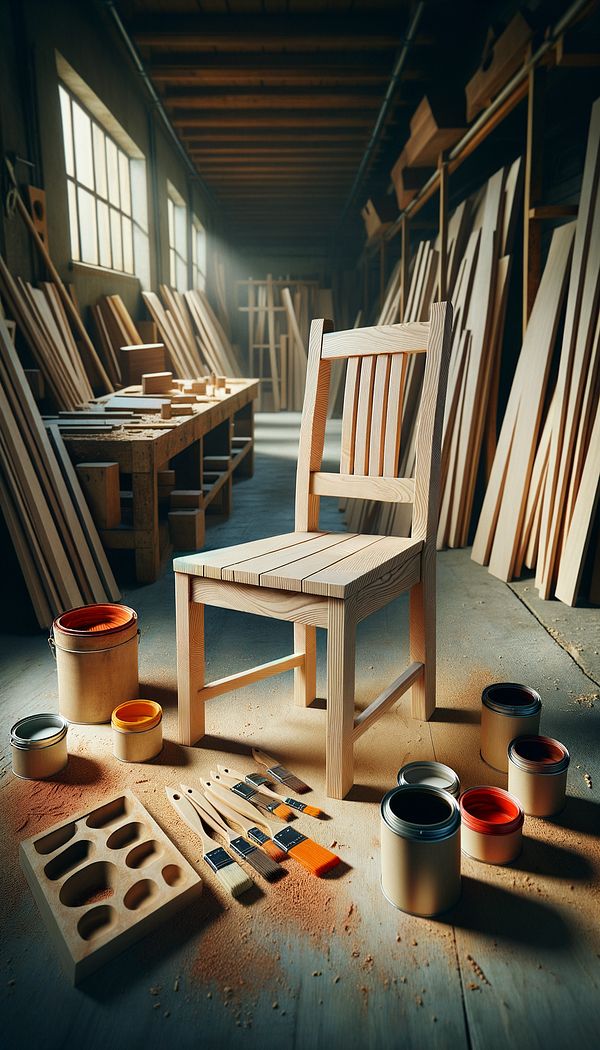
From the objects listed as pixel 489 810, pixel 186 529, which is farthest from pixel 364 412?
pixel 186 529

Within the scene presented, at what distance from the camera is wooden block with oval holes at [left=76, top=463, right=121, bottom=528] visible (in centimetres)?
328

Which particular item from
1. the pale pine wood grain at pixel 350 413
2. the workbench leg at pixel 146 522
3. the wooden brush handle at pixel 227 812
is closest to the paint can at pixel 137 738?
the wooden brush handle at pixel 227 812

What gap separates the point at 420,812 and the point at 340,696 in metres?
0.31

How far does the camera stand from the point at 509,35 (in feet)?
11.9

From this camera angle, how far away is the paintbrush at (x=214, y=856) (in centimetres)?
142

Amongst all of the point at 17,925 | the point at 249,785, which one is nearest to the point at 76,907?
the point at 17,925

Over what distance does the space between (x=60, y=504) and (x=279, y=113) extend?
669 centimetres

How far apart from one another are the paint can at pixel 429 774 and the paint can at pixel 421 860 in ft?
0.72

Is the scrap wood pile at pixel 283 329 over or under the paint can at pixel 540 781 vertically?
over

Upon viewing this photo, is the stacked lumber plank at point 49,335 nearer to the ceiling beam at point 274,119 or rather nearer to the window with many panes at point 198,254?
the ceiling beam at point 274,119

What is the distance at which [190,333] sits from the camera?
8.92 m

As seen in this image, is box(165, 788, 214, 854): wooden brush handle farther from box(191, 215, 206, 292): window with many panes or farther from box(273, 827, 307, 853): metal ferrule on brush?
box(191, 215, 206, 292): window with many panes

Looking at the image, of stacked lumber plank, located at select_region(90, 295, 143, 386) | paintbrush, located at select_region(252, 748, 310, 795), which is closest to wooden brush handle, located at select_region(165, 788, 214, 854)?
paintbrush, located at select_region(252, 748, 310, 795)

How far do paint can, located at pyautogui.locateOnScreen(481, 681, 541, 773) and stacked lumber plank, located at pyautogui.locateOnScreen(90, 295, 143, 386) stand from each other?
4.85 metres
